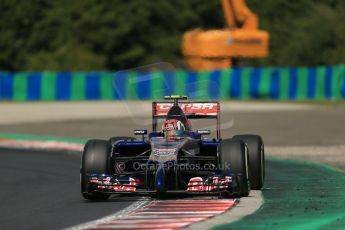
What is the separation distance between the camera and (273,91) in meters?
57.6

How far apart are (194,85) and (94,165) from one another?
1757 inches

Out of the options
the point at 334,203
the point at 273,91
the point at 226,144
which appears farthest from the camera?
the point at 273,91

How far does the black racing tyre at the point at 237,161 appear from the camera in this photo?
1351 cm

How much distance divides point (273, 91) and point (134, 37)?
2474 cm

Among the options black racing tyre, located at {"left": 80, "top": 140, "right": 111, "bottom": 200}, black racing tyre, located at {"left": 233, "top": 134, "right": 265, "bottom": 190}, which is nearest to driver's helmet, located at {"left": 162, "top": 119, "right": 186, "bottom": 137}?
black racing tyre, located at {"left": 233, "top": 134, "right": 265, "bottom": 190}

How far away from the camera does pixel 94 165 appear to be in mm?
13719

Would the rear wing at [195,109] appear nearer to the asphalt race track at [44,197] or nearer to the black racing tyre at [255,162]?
the black racing tyre at [255,162]

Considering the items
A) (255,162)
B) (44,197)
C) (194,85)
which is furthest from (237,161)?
(194,85)

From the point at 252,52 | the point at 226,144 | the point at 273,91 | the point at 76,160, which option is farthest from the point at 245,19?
the point at 226,144

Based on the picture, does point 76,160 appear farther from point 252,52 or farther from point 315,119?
point 252,52

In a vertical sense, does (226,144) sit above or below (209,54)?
below

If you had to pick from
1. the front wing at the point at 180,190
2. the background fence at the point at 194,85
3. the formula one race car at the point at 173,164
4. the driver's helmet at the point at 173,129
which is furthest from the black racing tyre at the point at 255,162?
the background fence at the point at 194,85

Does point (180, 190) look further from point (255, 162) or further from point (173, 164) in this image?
point (255, 162)

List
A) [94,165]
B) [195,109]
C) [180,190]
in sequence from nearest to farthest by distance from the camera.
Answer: [180,190] < [94,165] < [195,109]
